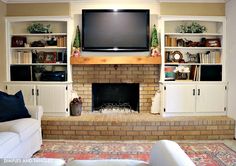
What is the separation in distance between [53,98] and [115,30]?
1730 millimetres

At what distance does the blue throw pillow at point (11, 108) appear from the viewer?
3584mm

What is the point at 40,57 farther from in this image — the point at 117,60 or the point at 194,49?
the point at 194,49

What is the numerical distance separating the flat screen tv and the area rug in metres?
1.81

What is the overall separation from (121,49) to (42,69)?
1613 millimetres

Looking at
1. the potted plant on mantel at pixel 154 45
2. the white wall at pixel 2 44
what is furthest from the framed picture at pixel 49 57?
the potted plant on mantel at pixel 154 45

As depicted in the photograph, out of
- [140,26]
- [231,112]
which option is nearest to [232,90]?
[231,112]

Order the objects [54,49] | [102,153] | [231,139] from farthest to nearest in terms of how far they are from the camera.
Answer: [54,49]
[231,139]
[102,153]

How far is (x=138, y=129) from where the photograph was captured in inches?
180

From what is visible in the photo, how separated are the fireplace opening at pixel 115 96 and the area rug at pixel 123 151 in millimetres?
1131

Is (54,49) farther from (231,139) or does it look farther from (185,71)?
(231,139)

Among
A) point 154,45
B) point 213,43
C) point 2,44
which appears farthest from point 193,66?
point 2,44

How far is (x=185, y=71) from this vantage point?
16.7 ft

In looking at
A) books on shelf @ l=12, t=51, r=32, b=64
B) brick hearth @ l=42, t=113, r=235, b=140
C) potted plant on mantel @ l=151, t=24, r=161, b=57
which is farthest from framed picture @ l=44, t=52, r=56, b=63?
potted plant on mantel @ l=151, t=24, r=161, b=57


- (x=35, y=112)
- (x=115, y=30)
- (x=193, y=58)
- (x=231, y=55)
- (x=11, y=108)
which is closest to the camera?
(x=11, y=108)
